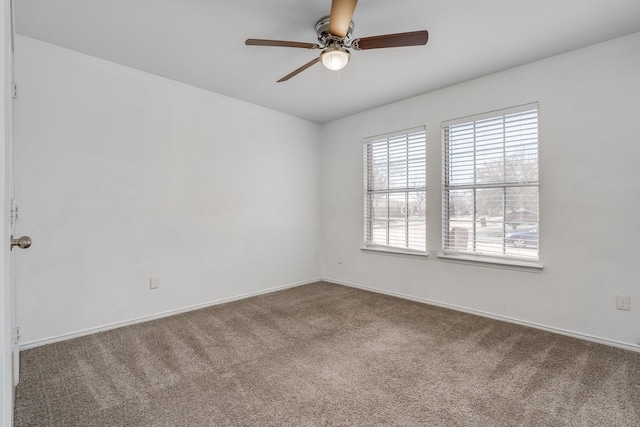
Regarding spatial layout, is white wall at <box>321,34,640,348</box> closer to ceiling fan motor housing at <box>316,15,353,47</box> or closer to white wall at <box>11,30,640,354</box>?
white wall at <box>11,30,640,354</box>

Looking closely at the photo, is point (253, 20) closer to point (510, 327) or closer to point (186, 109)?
point (186, 109)

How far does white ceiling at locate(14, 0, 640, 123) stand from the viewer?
7.42 feet

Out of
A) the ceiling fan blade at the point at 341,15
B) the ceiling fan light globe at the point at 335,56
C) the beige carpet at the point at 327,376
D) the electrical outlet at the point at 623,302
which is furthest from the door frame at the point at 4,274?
the electrical outlet at the point at 623,302

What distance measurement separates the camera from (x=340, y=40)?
232 cm

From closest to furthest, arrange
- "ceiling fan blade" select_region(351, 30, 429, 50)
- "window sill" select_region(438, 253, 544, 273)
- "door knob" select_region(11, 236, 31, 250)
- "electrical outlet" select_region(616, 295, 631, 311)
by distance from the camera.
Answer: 1. "door knob" select_region(11, 236, 31, 250)
2. "ceiling fan blade" select_region(351, 30, 429, 50)
3. "electrical outlet" select_region(616, 295, 631, 311)
4. "window sill" select_region(438, 253, 544, 273)

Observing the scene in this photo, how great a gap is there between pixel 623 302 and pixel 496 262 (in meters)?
0.98

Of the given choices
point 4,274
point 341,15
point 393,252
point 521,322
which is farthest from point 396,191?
point 4,274

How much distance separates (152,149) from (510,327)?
13.3ft

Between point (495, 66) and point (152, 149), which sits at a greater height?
point (495, 66)

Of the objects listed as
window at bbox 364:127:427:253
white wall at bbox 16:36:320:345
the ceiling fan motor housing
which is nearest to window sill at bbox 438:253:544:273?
window at bbox 364:127:427:253

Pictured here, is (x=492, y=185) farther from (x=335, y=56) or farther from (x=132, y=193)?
(x=132, y=193)

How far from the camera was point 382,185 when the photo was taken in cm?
443

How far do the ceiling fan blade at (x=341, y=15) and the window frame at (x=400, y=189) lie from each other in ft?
7.14

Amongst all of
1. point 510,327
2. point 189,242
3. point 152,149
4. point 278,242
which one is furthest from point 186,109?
point 510,327
